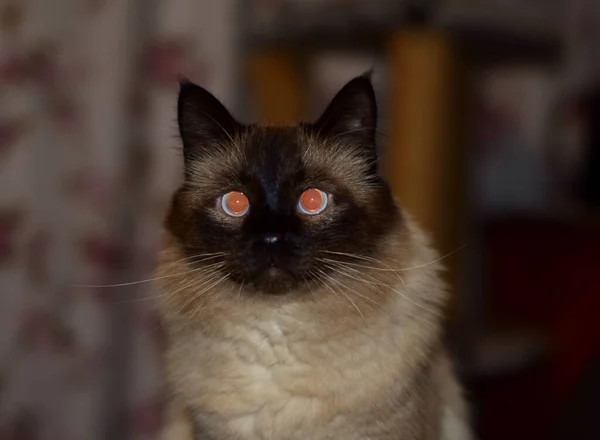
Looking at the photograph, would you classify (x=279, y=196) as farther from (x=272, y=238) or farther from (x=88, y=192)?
(x=88, y=192)

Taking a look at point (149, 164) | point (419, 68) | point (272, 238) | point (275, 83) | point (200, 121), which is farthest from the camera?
point (275, 83)

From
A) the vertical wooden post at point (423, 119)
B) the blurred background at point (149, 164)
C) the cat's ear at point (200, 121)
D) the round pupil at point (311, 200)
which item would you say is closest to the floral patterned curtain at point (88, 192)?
the blurred background at point (149, 164)

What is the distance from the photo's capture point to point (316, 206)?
0.99m

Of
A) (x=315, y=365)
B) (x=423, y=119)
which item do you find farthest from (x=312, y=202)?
(x=423, y=119)

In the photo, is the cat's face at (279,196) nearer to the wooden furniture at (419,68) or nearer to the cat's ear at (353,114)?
the cat's ear at (353,114)

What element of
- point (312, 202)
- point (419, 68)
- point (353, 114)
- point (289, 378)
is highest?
point (419, 68)

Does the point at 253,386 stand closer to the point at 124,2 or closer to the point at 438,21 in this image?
the point at 438,21

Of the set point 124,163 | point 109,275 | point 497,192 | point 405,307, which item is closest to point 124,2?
point 124,163

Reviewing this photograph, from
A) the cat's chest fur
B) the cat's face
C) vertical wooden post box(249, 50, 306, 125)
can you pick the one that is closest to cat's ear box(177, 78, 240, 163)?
the cat's face

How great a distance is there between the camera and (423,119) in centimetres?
147

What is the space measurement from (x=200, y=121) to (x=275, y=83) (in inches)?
32.4

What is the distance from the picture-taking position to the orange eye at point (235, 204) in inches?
39.5

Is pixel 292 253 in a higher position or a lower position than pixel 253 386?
higher

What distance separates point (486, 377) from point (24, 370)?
1.11 meters
